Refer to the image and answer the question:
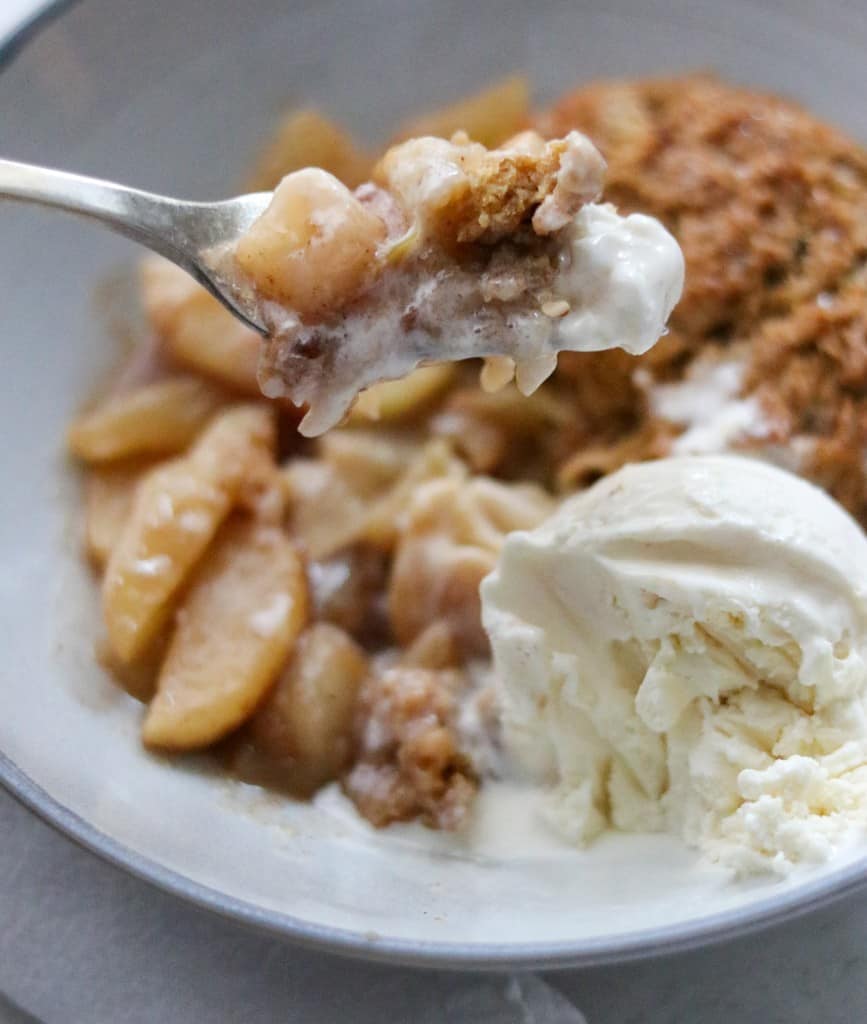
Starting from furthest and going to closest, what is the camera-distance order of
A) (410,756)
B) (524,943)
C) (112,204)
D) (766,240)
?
(766,240), (410,756), (112,204), (524,943)

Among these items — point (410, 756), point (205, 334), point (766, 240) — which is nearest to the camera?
point (410, 756)

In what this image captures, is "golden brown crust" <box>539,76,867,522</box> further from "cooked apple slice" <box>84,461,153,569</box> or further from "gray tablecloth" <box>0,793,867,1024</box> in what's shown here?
"cooked apple slice" <box>84,461,153,569</box>

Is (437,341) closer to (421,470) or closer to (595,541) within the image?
(595,541)

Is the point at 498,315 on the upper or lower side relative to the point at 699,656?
upper

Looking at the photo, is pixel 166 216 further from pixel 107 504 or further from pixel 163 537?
pixel 107 504

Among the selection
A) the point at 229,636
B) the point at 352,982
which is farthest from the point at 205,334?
the point at 352,982

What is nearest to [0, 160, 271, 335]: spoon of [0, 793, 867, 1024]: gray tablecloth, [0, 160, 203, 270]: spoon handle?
[0, 160, 203, 270]: spoon handle
